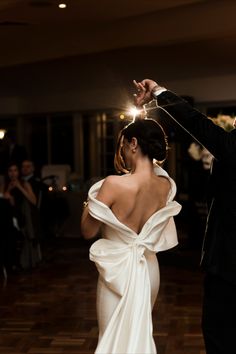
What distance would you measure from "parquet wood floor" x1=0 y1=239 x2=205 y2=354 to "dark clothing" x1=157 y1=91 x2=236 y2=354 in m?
1.57

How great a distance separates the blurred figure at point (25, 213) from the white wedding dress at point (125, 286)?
188 inches

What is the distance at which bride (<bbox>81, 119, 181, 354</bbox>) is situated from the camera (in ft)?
9.79

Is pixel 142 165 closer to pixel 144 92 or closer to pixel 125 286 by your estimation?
pixel 144 92

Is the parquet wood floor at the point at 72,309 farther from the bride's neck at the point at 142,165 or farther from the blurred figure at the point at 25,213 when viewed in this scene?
the bride's neck at the point at 142,165

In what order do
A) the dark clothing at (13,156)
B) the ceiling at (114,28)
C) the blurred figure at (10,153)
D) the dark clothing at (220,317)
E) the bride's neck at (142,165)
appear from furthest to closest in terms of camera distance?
the blurred figure at (10,153)
the dark clothing at (13,156)
the ceiling at (114,28)
the bride's neck at (142,165)
the dark clothing at (220,317)

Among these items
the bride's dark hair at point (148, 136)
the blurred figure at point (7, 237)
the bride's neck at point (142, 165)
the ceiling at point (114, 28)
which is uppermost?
the ceiling at point (114, 28)

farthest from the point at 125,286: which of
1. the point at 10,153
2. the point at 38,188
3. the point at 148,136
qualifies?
the point at 10,153

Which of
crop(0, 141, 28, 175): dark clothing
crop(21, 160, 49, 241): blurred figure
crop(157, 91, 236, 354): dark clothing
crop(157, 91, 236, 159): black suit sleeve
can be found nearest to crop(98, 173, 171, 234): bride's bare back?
crop(157, 91, 236, 354): dark clothing

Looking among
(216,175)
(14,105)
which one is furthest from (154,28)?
(14,105)

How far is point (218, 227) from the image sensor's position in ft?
9.52

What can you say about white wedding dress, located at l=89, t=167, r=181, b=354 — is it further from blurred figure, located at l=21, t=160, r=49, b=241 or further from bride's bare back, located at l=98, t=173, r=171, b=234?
blurred figure, located at l=21, t=160, r=49, b=241

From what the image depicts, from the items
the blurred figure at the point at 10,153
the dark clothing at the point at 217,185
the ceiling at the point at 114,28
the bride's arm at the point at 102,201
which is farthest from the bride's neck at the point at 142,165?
the blurred figure at the point at 10,153

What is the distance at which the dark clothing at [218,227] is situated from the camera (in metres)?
2.78

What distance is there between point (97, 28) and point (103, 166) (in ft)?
17.8
